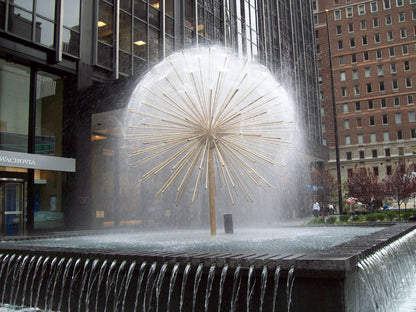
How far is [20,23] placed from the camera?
15727 millimetres

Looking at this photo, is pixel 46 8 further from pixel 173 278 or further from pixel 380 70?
pixel 380 70

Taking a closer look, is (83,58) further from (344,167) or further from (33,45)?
(344,167)

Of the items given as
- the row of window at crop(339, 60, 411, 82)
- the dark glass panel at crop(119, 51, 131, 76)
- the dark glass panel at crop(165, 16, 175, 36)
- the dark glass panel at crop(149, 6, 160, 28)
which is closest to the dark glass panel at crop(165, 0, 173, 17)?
the dark glass panel at crop(165, 16, 175, 36)

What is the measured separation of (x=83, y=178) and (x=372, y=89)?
69.6 metres

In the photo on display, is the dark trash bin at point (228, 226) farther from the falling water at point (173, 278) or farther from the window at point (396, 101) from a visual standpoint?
the window at point (396, 101)

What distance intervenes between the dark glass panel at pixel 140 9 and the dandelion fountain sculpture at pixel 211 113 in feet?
40.9

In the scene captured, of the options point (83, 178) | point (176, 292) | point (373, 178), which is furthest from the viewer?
point (373, 178)

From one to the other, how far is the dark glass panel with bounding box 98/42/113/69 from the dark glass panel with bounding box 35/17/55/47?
8.53 feet

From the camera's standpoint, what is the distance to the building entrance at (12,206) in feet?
53.2

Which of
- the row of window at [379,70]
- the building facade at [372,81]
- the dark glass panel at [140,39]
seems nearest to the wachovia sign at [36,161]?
the dark glass panel at [140,39]

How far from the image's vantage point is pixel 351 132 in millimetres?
77375

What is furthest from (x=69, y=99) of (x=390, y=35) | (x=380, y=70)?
(x=390, y=35)

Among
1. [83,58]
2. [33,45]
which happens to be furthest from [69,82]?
[33,45]

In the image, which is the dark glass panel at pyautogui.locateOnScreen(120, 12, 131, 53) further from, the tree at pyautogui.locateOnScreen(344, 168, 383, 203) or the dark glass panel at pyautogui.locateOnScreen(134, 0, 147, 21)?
the tree at pyautogui.locateOnScreen(344, 168, 383, 203)
